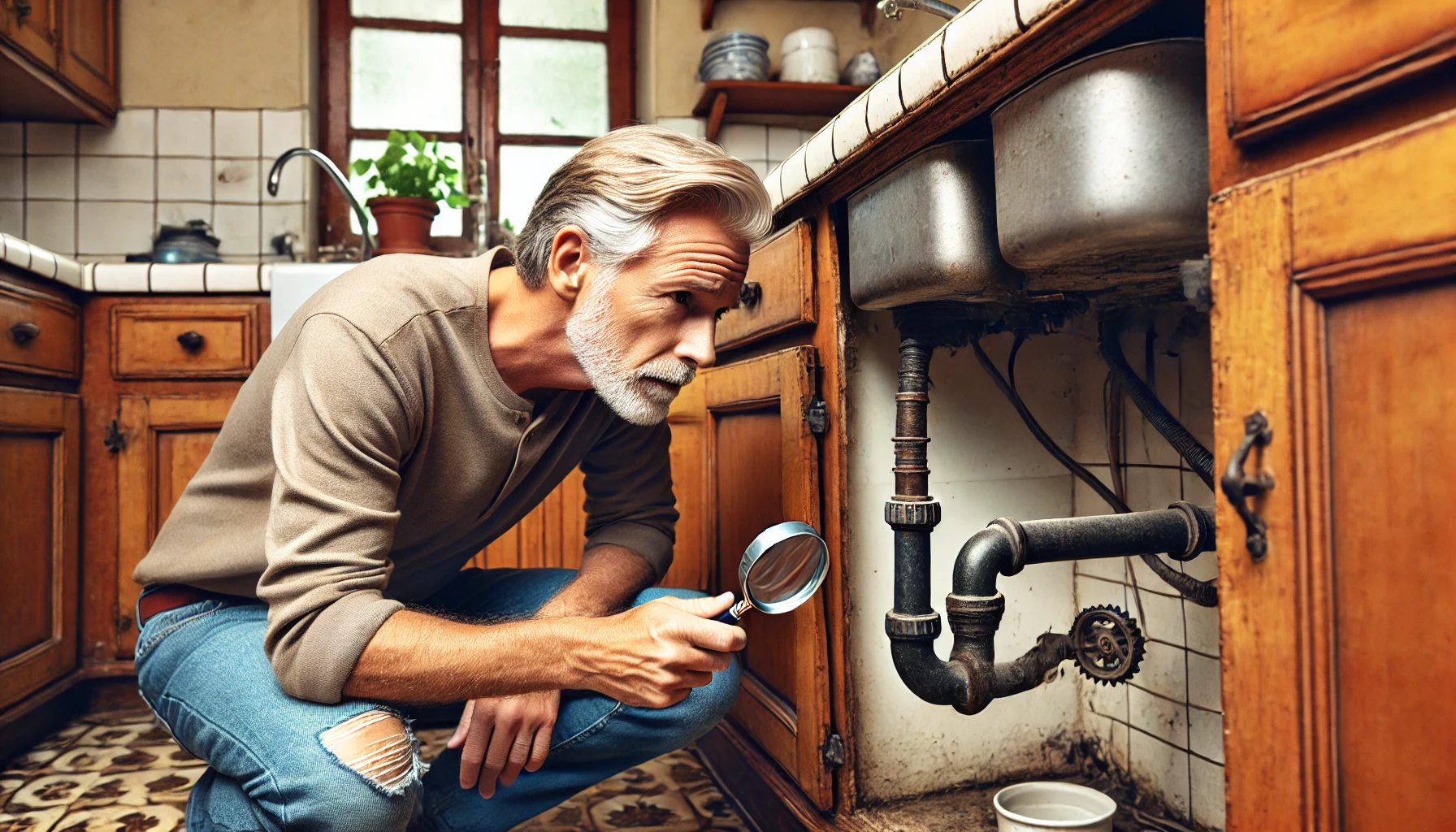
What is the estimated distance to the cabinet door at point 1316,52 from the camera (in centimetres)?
43

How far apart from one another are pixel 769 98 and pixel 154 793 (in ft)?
6.64

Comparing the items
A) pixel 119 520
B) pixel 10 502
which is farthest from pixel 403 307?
pixel 119 520

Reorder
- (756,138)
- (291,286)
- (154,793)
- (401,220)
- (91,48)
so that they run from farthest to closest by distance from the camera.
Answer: (756,138) → (91,48) → (401,220) → (291,286) → (154,793)

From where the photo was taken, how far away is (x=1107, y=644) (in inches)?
35.7

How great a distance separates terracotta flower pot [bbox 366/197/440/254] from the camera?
2.18m

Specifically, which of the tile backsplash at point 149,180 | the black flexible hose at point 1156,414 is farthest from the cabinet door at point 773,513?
the tile backsplash at point 149,180

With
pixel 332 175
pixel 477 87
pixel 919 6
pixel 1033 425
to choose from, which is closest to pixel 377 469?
pixel 1033 425

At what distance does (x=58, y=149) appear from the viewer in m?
2.41

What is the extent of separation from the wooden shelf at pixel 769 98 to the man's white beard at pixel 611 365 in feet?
5.22

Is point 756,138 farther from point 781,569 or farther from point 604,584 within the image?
point 781,569

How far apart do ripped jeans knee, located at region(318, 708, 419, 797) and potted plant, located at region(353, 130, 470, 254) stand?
1534 millimetres

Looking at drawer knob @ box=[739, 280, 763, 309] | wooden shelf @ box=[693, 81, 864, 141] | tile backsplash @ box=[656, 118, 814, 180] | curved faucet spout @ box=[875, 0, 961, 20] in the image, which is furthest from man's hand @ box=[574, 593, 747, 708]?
tile backsplash @ box=[656, 118, 814, 180]

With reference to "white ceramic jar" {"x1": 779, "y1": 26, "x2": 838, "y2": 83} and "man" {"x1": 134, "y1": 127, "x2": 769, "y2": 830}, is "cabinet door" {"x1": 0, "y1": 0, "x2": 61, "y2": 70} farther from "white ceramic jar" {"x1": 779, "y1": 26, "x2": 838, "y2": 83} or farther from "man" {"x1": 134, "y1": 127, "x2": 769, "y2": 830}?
"white ceramic jar" {"x1": 779, "y1": 26, "x2": 838, "y2": 83}

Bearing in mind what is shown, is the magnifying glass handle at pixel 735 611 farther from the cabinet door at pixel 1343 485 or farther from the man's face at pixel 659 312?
the cabinet door at pixel 1343 485
